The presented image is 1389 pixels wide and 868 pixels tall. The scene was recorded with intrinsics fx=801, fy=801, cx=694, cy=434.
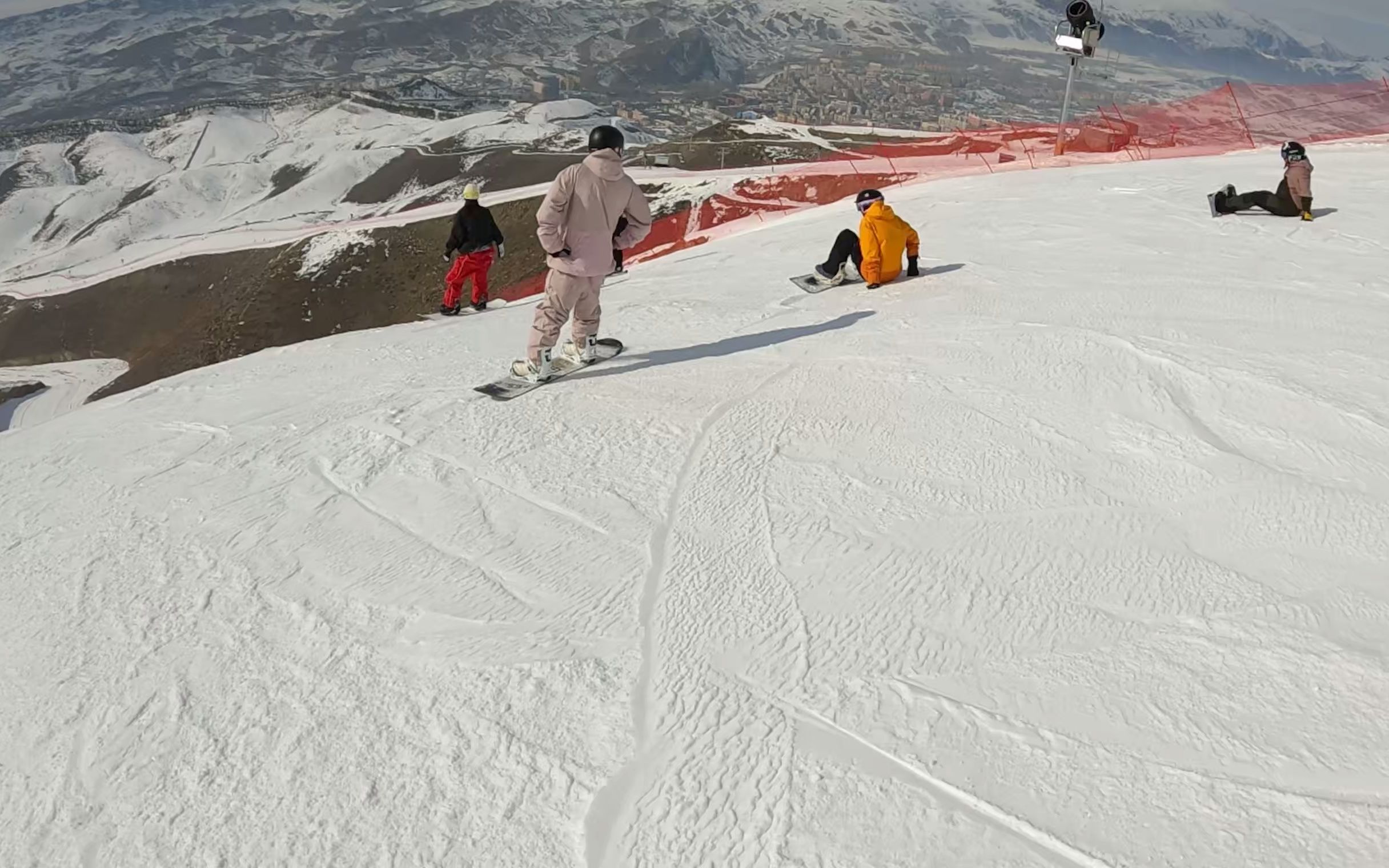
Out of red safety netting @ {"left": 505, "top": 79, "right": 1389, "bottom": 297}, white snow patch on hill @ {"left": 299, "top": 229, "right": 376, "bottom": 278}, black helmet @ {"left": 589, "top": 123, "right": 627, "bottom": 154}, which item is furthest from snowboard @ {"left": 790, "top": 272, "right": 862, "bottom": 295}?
white snow patch on hill @ {"left": 299, "top": 229, "right": 376, "bottom": 278}

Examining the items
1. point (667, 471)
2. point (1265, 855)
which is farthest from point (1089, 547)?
point (667, 471)

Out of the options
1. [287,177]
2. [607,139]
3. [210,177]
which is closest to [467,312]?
[607,139]

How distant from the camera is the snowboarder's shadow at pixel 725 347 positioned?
5.84m

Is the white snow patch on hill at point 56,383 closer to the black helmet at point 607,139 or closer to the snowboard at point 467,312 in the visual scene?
the snowboard at point 467,312

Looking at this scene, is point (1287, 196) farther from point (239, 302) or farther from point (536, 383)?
point (239, 302)

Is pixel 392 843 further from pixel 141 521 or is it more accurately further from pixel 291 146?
pixel 291 146

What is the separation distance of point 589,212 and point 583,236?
156 mm

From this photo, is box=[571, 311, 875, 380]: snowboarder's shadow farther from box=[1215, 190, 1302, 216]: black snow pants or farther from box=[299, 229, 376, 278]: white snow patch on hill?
box=[299, 229, 376, 278]: white snow patch on hill

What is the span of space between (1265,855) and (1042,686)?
2.29ft

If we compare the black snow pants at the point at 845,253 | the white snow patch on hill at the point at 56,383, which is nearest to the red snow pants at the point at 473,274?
the black snow pants at the point at 845,253

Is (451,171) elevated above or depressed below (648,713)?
below

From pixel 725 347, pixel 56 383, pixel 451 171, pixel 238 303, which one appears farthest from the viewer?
pixel 451 171

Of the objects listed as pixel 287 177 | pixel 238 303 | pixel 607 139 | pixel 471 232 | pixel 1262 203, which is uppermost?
pixel 607 139

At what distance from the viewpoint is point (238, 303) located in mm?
43594
